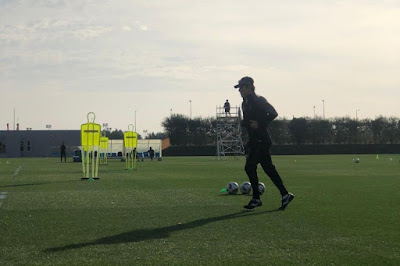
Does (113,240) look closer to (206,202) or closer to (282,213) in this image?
(282,213)

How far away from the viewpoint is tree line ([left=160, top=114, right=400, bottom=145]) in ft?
376

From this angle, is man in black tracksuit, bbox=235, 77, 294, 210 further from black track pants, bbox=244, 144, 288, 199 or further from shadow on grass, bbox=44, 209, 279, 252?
shadow on grass, bbox=44, 209, 279, 252

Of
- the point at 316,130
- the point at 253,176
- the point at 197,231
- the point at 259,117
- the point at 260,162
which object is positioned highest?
the point at 316,130

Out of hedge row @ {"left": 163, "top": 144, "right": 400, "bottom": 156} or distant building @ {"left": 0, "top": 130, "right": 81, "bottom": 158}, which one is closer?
hedge row @ {"left": 163, "top": 144, "right": 400, "bottom": 156}

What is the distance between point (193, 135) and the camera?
115750 millimetres

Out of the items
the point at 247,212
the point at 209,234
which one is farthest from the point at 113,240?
the point at 247,212

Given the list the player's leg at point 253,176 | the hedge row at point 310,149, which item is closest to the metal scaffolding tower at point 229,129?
the hedge row at point 310,149

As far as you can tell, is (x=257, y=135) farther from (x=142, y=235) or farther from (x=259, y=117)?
(x=142, y=235)

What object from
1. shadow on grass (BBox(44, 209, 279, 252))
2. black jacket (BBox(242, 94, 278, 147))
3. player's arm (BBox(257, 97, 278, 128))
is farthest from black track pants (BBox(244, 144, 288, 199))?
shadow on grass (BBox(44, 209, 279, 252))

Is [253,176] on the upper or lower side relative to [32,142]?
lower

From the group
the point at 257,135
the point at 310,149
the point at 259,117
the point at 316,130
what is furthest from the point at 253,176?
the point at 316,130

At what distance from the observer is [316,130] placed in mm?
116188

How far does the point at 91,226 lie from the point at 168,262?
2885 mm

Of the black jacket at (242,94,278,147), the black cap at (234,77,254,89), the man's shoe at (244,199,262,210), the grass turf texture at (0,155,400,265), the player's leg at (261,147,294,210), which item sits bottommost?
the grass turf texture at (0,155,400,265)
